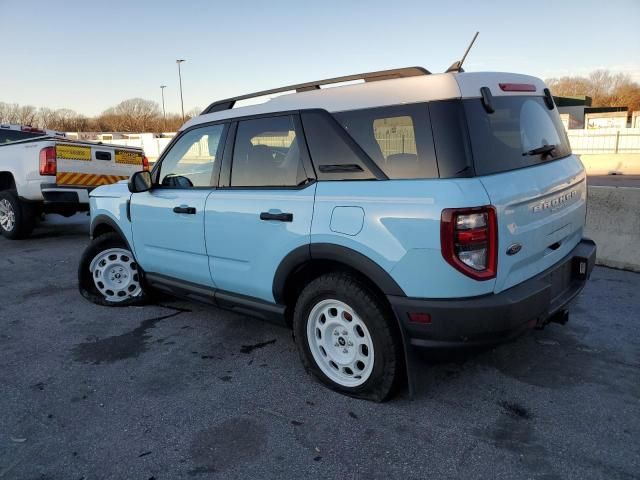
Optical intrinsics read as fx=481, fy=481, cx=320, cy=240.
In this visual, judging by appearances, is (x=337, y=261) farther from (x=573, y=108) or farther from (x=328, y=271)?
(x=573, y=108)

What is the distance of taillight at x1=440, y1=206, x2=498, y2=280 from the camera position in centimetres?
235

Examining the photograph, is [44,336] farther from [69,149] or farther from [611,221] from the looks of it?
[611,221]

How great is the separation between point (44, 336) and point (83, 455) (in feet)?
6.55

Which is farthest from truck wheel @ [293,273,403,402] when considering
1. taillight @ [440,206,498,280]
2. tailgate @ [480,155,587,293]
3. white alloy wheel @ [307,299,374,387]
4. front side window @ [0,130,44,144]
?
front side window @ [0,130,44,144]

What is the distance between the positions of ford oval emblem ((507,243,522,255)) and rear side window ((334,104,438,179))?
1.78 feet

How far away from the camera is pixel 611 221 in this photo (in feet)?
18.4

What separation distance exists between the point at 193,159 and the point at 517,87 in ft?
8.07

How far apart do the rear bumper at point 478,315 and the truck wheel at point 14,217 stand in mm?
7746

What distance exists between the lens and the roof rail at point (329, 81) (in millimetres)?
2804

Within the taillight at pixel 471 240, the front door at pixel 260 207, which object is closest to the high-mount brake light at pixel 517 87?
the taillight at pixel 471 240

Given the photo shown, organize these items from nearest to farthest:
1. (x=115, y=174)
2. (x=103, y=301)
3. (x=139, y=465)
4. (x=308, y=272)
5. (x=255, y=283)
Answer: (x=139, y=465)
(x=308, y=272)
(x=255, y=283)
(x=103, y=301)
(x=115, y=174)

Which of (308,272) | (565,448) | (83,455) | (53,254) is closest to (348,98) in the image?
(308,272)

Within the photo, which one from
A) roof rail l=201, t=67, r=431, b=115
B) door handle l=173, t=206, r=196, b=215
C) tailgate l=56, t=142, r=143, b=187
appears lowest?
door handle l=173, t=206, r=196, b=215

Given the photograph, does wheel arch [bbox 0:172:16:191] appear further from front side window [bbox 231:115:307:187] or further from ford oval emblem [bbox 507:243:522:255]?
ford oval emblem [bbox 507:243:522:255]
